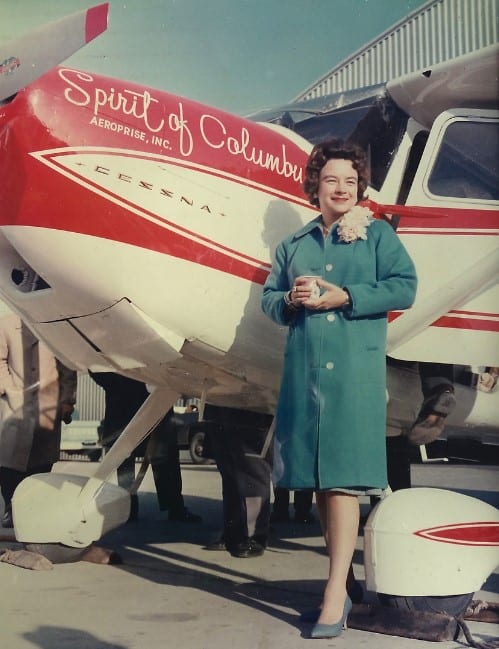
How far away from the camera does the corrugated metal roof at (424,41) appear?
2105 millimetres

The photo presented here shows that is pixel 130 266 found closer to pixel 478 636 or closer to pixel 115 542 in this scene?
pixel 478 636

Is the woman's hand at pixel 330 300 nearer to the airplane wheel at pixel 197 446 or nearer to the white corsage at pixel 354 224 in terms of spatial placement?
the white corsage at pixel 354 224

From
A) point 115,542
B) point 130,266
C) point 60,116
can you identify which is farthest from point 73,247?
point 115,542

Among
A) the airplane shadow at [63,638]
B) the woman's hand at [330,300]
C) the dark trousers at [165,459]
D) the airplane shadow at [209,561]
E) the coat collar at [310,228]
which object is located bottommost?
the airplane shadow at [63,638]

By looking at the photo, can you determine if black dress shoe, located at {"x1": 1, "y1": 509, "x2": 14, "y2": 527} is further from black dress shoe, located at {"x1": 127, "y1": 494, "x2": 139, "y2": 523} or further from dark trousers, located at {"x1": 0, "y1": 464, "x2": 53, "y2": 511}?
black dress shoe, located at {"x1": 127, "y1": 494, "x2": 139, "y2": 523}

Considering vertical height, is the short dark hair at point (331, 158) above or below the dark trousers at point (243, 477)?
above

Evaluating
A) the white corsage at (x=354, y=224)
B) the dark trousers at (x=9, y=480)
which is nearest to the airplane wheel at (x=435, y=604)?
the white corsage at (x=354, y=224)

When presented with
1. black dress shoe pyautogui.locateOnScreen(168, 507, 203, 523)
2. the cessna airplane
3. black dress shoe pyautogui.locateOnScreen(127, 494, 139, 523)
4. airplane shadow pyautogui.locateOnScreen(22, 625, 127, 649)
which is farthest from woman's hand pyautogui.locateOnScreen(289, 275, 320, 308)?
black dress shoe pyautogui.locateOnScreen(168, 507, 203, 523)

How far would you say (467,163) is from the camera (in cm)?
264

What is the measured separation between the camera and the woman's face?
7.49 ft

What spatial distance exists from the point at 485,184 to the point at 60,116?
129 cm

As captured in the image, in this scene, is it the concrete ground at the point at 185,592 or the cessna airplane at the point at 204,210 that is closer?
the concrete ground at the point at 185,592

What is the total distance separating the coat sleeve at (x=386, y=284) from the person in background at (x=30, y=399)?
1.60m

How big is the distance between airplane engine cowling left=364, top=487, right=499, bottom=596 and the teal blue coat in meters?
0.15
